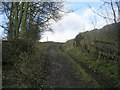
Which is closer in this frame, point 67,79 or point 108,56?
point 67,79

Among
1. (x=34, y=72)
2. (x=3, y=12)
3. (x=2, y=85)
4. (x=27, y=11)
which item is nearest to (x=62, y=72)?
(x=34, y=72)

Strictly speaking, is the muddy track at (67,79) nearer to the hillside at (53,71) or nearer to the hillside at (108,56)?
the hillside at (53,71)

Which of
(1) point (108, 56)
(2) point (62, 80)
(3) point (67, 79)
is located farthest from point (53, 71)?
(1) point (108, 56)

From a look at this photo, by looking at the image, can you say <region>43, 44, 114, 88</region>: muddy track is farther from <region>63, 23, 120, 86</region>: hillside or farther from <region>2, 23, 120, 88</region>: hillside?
<region>63, 23, 120, 86</region>: hillside

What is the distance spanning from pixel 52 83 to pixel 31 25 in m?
12.4

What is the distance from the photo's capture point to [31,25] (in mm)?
26062

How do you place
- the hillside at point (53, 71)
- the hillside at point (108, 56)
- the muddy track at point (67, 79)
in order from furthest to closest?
1. the hillside at point (108, 56)
2. the muddy track at point (67, 79)
3. the hillside at point (53, 71)

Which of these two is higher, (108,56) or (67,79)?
(108,56)

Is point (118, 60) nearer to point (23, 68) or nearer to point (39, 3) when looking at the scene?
point (23, 68)

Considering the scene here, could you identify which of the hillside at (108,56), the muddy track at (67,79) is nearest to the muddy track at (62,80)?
the muddy track at (67,79)

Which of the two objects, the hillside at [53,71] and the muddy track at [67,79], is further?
the muddy track at [67,79]

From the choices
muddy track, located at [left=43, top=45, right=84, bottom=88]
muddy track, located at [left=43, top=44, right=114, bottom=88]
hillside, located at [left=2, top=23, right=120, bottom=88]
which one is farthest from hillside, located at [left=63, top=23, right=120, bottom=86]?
muddy track, located at [left=43, top=45, right=84, bottom=88]

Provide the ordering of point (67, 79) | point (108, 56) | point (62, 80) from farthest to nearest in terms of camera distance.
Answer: point (108, 56), point (67, 79), point (62, 80)

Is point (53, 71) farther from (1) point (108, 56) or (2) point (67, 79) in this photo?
(1) point (108, 56)
